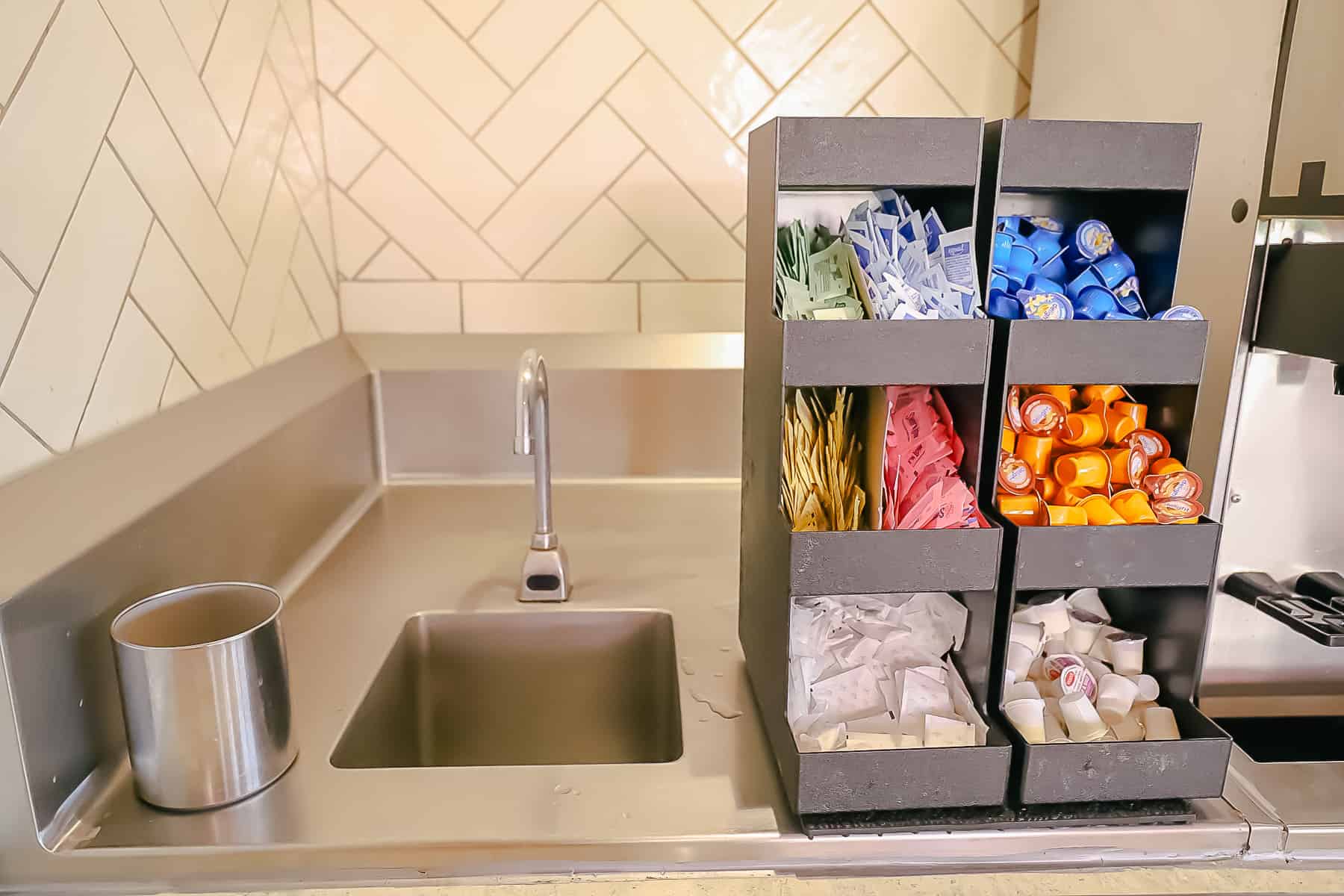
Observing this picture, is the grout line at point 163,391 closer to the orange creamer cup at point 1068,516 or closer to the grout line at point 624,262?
the grout line at point 624,262

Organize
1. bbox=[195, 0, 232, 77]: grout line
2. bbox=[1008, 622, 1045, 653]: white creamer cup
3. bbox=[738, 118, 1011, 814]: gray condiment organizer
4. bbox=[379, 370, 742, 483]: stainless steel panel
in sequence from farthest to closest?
bbox=[379, 370, 742, 483]: stainless steel panel
bbox=[195, 0, 232, 77]: grout line
bbox=[1008, 622, 1045, 653]: white creamer cup
bbox=[738, 118, 1011, 814]: gray condiment organizer

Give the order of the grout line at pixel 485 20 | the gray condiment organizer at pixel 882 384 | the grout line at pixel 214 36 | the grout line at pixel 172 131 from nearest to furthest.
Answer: the gray condiment organizer at pixel 882 384 < the grout line at pixel 172 131 < the grout line at pixel 214 36 < the grout line at pixel 485 20

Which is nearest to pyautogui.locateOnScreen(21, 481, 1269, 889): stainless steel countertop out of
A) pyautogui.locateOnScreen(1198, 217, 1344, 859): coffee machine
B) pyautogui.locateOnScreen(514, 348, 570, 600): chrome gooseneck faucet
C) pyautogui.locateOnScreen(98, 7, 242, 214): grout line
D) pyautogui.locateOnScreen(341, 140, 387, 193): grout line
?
pyautogui.locateOnScreen(1198, 217, 1344, 859): coffee machine

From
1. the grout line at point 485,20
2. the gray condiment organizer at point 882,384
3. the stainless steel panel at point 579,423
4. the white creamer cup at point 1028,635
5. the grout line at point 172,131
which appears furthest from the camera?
the stainless steel panel at point 579,423

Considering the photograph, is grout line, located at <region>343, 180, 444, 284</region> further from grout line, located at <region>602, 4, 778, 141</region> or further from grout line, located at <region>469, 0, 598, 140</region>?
grout line, located at <region>602, 4, 778, 141</region>

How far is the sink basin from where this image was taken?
3.48 ft

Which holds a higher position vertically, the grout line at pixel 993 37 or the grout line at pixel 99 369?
the grout line at pixel 993 37

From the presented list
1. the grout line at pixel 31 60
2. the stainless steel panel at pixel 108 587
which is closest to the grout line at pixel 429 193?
the stainless steel panel at pixel 108 587

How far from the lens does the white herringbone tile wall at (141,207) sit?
2.36 ft

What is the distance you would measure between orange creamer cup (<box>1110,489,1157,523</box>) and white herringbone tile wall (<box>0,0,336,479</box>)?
862 millimetres

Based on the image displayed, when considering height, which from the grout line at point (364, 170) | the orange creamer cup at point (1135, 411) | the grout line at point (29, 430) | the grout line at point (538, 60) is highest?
the grout line at point (538, 60)

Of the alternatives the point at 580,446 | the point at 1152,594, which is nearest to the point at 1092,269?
the point at 1152,594

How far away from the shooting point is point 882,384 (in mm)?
642

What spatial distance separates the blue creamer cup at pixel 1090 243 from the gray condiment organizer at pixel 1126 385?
0.03 meters
